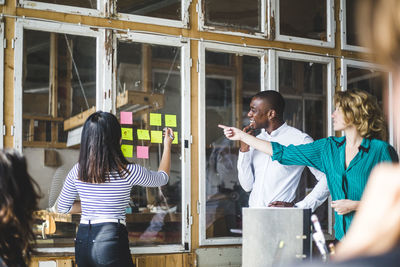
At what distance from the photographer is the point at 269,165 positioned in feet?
12.3

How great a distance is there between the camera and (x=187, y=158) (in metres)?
4.20

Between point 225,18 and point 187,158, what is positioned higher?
point 225,18

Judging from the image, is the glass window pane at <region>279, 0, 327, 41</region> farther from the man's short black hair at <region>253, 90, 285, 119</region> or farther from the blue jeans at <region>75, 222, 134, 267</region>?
the blue jeans at <region>75, 222, 134, 267</region>

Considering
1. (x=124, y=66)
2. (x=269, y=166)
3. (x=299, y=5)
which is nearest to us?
(x=269, y=166)

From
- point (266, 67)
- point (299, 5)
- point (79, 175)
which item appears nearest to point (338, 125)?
point (79, 175)

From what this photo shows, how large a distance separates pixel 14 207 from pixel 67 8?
2218 millimetres

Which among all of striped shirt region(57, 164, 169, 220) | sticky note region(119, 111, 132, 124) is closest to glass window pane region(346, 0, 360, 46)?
sticky note region(119, 111, 132, 124)

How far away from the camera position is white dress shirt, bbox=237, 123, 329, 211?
3711 mm

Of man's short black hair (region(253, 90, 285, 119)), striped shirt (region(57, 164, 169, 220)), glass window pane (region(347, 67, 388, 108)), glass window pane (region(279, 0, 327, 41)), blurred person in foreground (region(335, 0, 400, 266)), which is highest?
glass window pane (region(279, 0, 327, 41))

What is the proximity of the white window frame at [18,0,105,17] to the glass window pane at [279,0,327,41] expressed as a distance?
5.35 ft

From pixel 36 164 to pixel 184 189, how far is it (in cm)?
115

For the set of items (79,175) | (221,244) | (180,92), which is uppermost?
(180,92)

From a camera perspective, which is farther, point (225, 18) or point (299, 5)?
point (299, 5)

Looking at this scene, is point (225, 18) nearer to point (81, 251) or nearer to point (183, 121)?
point (183, 121)
